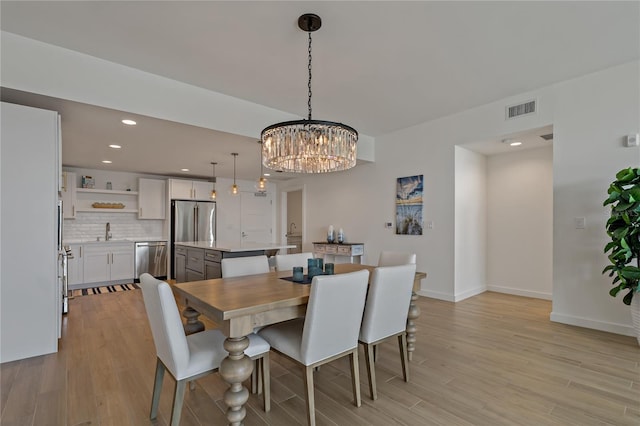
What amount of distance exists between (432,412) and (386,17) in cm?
274

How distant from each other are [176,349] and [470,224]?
14.9 feet

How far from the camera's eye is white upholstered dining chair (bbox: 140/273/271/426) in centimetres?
152

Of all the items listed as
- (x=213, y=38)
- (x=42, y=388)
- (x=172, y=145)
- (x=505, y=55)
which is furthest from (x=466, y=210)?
(x=42, y=388)

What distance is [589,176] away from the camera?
10.9 ft

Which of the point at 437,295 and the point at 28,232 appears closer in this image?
the point at 28,232

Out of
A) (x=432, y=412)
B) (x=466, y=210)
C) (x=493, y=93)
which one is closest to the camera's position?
(x=432, y=412)

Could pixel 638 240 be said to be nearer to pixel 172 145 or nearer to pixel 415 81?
pixel 415 81

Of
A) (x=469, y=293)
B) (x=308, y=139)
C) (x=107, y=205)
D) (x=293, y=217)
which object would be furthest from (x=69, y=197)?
(x=469, y=293)

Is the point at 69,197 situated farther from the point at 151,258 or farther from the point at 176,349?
the point at 176,349

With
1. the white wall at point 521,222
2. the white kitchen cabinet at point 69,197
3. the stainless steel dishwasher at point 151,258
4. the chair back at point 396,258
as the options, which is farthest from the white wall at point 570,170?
the white kitchen cabinet at point 69,197

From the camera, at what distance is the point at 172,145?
4.41 metres

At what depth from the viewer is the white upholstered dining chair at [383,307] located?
1983mm

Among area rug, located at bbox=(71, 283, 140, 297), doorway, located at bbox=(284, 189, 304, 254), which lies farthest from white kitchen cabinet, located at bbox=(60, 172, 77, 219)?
doorway, located at bbox=(284, 189, 304, 254)

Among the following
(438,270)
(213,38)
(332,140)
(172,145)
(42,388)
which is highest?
(213,38)
